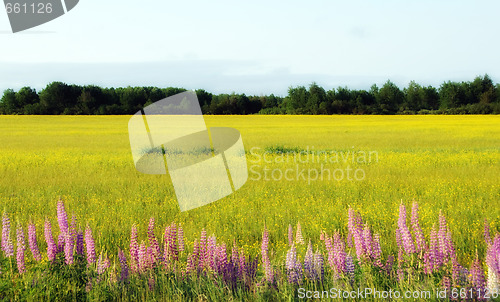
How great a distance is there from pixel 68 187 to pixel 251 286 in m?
11.0

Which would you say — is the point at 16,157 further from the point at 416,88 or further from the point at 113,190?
the point at 416,88

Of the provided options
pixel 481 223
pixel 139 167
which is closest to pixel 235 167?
pixel 139 167

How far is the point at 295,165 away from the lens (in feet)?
65.0

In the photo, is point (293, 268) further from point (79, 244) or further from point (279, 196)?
point (279, 196)

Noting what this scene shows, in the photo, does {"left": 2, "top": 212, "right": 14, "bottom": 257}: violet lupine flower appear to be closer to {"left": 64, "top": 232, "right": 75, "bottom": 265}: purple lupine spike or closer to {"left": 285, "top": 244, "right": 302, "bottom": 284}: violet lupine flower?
{"left": 64, "top": 232, "right": 75, "bottom": 265}: purple lupine spike

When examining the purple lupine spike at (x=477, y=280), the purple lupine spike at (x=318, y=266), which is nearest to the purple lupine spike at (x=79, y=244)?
the purple lupine spike at (x=318, y=266)

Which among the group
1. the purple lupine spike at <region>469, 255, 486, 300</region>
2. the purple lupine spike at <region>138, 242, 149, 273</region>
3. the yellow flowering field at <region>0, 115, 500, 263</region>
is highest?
the purple lupine spike at <region>138, 242, 149, 273</region>

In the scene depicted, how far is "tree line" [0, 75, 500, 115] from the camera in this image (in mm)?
A: 88000

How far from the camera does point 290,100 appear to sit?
97.1 metres

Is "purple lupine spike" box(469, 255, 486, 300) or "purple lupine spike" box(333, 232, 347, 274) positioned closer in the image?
"purple lupine spike" box(469, 255, 486, 300)

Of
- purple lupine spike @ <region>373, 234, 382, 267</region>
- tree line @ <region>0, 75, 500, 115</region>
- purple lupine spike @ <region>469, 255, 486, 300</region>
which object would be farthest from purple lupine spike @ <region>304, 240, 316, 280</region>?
tree line @ <region>0, 75, 500, 115</region>

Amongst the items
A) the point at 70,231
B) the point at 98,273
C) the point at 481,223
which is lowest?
the point at 481,223

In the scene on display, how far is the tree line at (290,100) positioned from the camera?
88000mm

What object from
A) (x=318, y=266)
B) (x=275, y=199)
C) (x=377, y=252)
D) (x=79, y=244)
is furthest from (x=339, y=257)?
(x=275, y=199)
